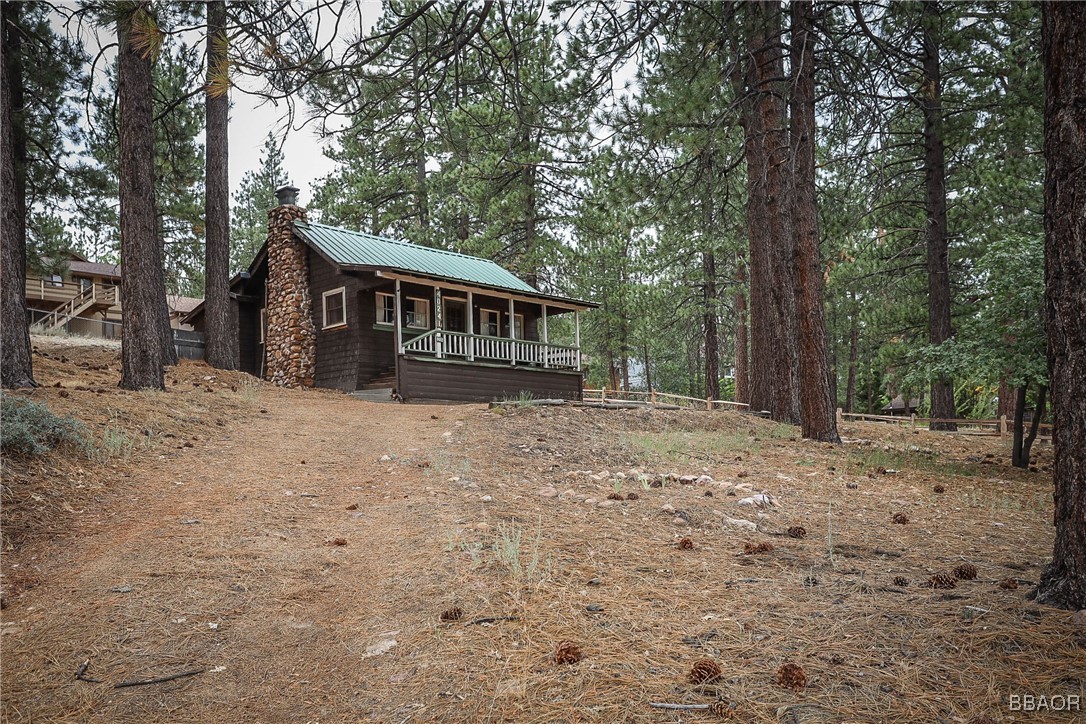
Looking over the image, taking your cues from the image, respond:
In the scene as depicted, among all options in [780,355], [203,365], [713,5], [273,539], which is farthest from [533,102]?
[203,365]

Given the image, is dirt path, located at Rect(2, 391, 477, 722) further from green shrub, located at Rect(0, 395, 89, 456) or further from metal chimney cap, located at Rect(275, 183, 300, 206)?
metal chimney cap, located at Rect(275, 183, 300, 206)

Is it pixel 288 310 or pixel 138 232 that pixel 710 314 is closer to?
pixel 288 310

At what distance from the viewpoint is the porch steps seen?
16702 millimetres

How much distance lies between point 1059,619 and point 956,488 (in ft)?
14.9

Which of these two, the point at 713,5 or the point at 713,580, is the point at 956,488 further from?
the point at 713,5

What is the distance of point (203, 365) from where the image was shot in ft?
56.7

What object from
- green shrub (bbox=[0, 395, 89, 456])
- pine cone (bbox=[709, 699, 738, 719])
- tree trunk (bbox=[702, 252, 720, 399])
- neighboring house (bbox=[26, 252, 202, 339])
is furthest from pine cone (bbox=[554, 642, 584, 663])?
neighboring house (bbox=[26, 252, 202, 339])

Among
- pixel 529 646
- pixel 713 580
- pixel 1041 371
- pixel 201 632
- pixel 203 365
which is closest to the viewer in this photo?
pixel 529 646

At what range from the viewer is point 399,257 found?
20.2m

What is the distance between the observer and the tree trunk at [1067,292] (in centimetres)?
281

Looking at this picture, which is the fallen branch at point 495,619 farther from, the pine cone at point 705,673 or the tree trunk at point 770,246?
the tree trunk at point 770,246

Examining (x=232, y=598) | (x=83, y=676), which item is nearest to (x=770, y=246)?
(x=232, y=598)

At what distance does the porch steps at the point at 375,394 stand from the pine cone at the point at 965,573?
14373 millimetres

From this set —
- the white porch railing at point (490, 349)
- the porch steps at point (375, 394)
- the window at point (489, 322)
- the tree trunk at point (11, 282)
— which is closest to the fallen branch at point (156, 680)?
the tree trunk at point (11, 282)
